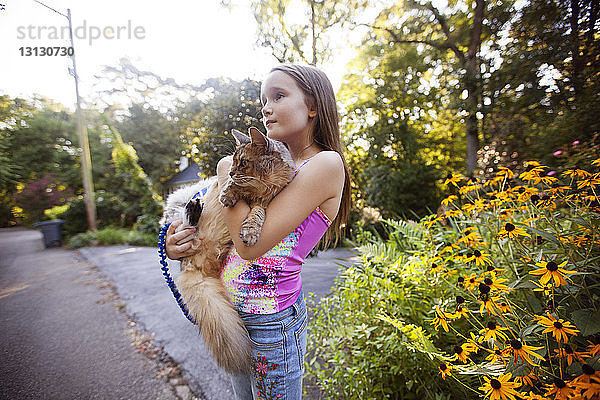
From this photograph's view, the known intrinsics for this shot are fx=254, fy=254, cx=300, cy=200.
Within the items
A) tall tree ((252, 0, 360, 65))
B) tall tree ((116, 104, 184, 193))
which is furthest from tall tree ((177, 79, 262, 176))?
tall tree ((116, 104, 184, 193))

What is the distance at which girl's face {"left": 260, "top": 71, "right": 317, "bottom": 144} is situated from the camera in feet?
3.95

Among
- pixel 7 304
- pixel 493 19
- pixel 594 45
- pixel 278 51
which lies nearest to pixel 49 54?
pixel 7 304

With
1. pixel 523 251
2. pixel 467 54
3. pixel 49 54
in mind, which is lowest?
pixel 523 251

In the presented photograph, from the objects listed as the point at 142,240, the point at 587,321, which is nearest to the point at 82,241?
the point at 142,240

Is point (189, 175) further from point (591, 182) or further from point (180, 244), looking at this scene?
point (591, 182)

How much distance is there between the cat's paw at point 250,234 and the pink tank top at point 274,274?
110 mm

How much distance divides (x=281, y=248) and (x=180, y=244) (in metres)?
0.53

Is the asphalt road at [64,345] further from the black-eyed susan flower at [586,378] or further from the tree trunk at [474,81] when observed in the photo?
the tree trunk at [474,81]

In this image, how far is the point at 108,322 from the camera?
385 cm

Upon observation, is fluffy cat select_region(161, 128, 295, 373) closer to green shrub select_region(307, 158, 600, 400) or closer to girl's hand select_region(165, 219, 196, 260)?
girl's hand select_region(165, 219, 196, 260)

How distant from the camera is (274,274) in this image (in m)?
1.14

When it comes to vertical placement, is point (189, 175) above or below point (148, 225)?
above

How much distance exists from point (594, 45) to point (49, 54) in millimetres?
8403

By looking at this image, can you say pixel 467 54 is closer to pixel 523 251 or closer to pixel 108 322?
pixel 523 251
